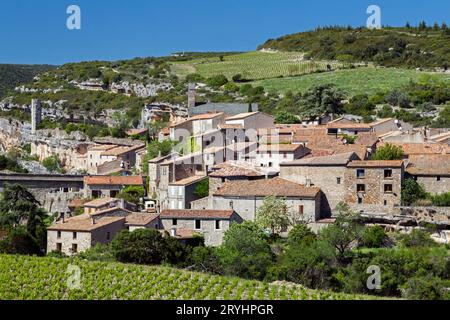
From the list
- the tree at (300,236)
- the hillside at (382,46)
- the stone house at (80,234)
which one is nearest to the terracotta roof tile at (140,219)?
the stone house at (80,234)

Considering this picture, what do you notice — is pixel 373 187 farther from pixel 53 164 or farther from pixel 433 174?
pixel 53 164

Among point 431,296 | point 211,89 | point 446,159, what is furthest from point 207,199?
point 211,89

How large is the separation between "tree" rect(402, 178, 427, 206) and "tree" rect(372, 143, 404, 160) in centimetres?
300

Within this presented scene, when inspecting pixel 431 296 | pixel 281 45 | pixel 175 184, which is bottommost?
pixel 431 296

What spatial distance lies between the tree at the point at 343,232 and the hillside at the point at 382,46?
54.6 metres

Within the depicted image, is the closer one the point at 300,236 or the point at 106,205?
the point at 300,236

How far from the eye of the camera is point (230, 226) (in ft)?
126

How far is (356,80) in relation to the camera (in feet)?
266

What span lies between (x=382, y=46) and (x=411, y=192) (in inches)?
2560

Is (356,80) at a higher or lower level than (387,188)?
higher

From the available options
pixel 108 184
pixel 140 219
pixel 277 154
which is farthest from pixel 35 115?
pixel 140 219

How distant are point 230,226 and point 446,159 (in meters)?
10.4
